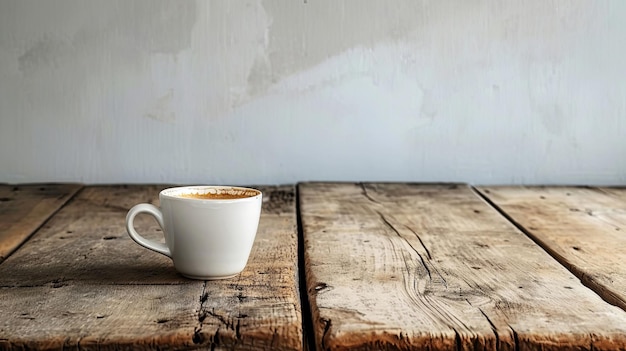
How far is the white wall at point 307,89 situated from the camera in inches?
62.7

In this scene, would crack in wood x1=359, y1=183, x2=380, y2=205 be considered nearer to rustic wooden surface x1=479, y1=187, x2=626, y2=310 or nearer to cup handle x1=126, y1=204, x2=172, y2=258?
rustic wooden surface x1=479, y1=187, x2=626, y2=310

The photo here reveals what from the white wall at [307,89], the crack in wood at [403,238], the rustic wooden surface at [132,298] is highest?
the white wall at [307,89]

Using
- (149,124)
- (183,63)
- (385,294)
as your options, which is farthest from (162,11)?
(385,294)

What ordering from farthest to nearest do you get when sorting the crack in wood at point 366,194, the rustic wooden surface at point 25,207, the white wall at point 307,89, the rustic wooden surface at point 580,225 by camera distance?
the white wall at point 307,89 → the crack in wood at point 366,194 → the rustic wooden surface at point 25,207 → the rustic wooden surface at point 580,225

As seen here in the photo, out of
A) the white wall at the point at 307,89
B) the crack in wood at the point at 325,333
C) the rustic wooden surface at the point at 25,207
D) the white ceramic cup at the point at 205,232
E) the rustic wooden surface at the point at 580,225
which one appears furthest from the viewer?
the white wall at the point at 307,89

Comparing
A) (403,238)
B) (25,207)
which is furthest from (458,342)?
(25,207)

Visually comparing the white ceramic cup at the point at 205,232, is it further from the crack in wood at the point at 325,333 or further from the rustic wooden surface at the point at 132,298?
the crack in wood at the point at 325,333

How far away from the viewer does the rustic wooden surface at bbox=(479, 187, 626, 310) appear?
3.14 feet

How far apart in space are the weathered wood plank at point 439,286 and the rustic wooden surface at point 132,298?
1.8 inches


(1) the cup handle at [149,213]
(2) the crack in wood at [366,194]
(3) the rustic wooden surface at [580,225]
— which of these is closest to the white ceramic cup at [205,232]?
(1) the cup handle at [149,213]

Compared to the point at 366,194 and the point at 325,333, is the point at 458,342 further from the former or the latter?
the point at 366,194

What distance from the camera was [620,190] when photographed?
5.35 feet

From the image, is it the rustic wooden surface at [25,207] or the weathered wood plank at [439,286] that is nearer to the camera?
the weathered wood plank at [439,286]

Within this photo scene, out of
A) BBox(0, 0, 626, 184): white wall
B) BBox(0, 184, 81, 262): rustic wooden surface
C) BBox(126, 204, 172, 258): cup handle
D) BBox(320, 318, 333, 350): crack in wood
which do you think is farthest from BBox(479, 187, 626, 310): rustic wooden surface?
BBox(0, 184, 81, 262): rustic wooden surface
